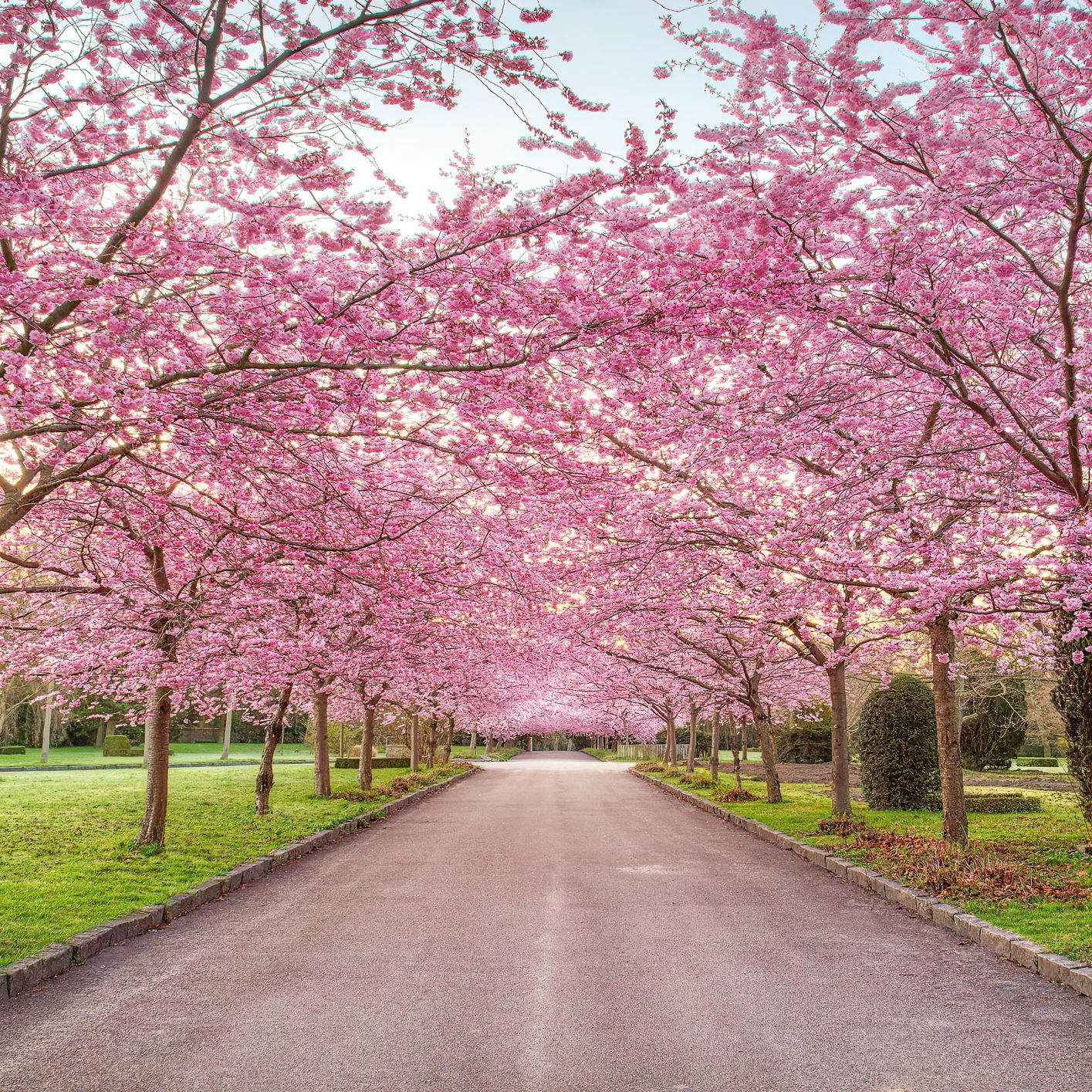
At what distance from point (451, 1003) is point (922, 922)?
4898mm

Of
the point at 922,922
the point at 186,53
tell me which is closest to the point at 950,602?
the point at 922,922

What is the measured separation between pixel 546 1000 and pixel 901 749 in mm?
14129

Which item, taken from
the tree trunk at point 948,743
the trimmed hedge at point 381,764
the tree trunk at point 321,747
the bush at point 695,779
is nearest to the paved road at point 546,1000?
the tree trunk at point 948,743

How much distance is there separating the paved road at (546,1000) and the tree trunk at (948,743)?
2219mm

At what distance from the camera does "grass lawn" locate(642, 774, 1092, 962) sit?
723cm

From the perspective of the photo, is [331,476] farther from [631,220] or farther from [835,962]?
[835,962]

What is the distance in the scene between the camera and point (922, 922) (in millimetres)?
7770

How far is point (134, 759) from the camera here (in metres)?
44.2

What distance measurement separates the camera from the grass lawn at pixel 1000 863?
285 inches

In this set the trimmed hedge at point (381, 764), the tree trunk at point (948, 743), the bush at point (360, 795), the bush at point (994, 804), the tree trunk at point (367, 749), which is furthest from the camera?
the trimmed hedge at point (381, 764)

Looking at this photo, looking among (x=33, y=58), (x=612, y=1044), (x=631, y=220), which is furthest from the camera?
(x=631, y=220)

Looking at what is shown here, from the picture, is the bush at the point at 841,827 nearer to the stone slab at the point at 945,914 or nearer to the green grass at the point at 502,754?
the stone slab at the point at 945,914

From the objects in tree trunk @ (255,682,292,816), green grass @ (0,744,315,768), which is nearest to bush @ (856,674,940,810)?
tree trunk @ (255,682,292,816)

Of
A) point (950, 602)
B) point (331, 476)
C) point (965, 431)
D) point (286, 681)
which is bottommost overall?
point (286, 681)
